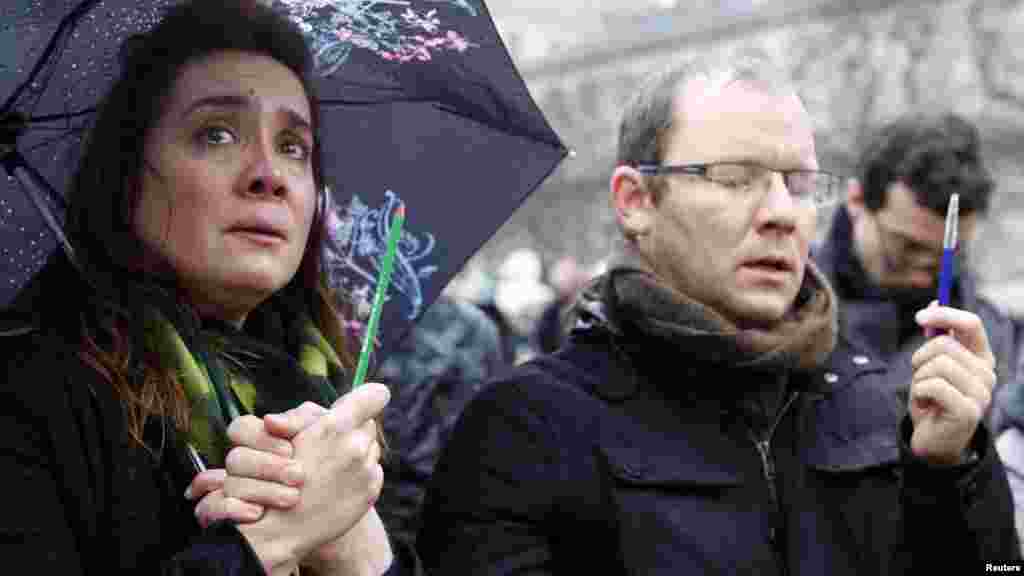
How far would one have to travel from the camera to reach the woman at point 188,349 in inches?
63.6

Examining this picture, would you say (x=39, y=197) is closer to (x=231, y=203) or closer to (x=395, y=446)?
(x=231, y=203)

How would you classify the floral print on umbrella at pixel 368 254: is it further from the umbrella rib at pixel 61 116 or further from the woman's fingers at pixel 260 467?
the woman's fingers at pixel 260 467

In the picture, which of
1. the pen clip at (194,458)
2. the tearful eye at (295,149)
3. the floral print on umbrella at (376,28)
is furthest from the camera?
the floral print on umbrella at (376,28)

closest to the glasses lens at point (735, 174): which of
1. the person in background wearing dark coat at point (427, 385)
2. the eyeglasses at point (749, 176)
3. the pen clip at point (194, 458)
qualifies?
the eyeglasses at point (749, 176)

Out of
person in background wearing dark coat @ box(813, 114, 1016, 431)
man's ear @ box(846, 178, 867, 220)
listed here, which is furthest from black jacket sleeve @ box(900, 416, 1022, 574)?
man's ear @ box(846, 178, 867, 220)

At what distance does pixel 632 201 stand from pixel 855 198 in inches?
73.5

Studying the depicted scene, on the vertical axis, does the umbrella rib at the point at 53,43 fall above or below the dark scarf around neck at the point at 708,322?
above

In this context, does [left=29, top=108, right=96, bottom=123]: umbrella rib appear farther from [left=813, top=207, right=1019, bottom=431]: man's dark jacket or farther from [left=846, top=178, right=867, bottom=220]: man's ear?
[left=846, top=178, right=867, bottom=220]: man's ear

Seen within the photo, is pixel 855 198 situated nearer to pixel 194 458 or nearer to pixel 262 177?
pixel 262 177

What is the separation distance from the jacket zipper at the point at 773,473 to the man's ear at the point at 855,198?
193cm

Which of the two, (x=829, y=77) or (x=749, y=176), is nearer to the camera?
(x=749, y=176)

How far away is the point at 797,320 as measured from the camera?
97.7 inches

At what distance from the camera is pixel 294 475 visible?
5.29ft

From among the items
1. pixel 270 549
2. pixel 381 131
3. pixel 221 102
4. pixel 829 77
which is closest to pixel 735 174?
pixel 381 131
